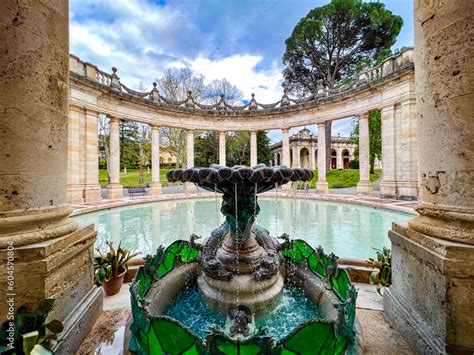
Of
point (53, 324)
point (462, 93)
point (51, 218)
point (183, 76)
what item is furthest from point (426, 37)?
point (183, 76)

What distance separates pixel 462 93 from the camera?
2.01 meters

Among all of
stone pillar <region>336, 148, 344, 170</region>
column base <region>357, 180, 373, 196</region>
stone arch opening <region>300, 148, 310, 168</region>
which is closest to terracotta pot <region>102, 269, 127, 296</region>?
column base <region>357, 180, 373, 196</region>

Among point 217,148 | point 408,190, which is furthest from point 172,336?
point 217,148

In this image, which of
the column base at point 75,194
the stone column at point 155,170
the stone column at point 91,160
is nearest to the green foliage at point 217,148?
the stone column at point 155,170

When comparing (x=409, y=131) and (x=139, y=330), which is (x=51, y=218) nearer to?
(x=139, y=330)

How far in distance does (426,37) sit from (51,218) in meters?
4.31

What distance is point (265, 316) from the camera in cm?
281

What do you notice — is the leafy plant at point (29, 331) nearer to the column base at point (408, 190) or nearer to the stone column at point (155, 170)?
the column base at point (408, 190)

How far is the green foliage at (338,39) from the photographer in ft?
78.4

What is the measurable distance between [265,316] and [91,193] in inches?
633

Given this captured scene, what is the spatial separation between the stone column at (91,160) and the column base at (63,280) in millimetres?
14762

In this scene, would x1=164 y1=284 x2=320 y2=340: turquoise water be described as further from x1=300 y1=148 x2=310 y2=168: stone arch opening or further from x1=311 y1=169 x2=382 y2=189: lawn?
x1=300 y1=148 x2=310 y2=168: stone arch opening

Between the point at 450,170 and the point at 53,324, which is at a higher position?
the point at 450,170

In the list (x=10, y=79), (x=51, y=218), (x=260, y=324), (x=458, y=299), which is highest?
(x=10, y=79)
